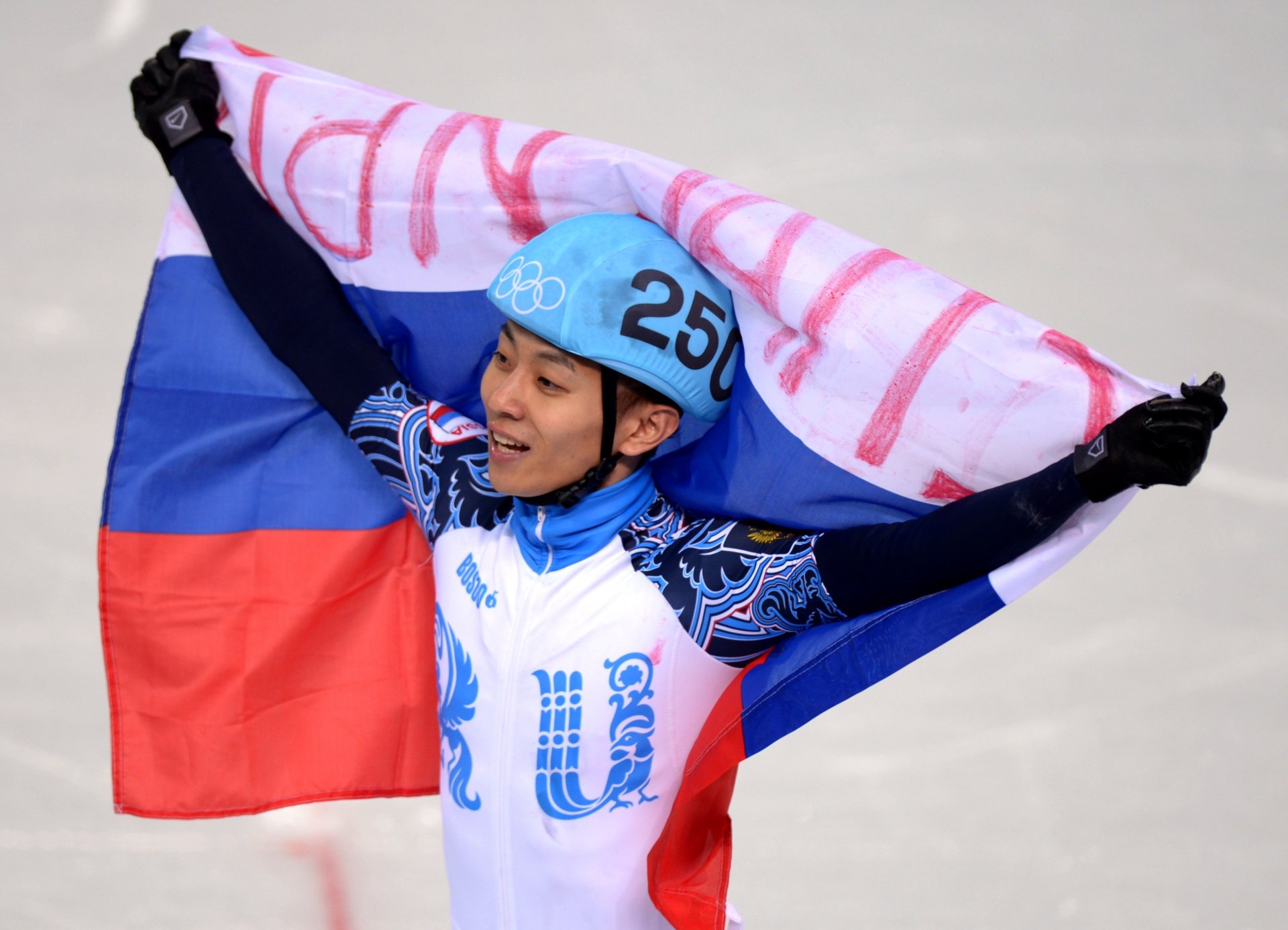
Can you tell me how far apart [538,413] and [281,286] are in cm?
51

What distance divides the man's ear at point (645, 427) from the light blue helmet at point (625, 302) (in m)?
0.03

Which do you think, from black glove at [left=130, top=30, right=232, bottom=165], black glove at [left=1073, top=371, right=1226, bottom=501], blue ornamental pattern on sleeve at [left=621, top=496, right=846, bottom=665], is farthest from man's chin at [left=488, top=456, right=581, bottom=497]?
black glove at [left=130, top=30, right=232, bottom=165]

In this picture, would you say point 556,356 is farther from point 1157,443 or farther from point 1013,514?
point 1157,443

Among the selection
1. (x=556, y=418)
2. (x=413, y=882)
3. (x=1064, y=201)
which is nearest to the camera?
(x=556, y=418)

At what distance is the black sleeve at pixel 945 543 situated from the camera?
1162mm

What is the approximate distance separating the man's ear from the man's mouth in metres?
0.10

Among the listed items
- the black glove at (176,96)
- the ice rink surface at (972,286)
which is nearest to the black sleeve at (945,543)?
the black glove at (176,96)

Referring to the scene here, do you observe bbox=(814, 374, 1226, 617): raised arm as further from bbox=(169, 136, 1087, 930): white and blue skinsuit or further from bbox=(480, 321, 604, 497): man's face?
bbox=(480, 321, 604, 497): man's face

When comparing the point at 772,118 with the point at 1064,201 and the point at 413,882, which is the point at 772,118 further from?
the point at 413,882

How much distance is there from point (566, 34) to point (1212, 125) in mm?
1459

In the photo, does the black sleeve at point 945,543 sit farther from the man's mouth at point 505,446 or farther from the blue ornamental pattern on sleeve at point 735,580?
the man's mouth at point 505,446

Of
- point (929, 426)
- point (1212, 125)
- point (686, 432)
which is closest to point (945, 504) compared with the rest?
point (929, 426)

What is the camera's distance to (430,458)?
1605mm

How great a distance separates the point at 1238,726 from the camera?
258 centimetres
